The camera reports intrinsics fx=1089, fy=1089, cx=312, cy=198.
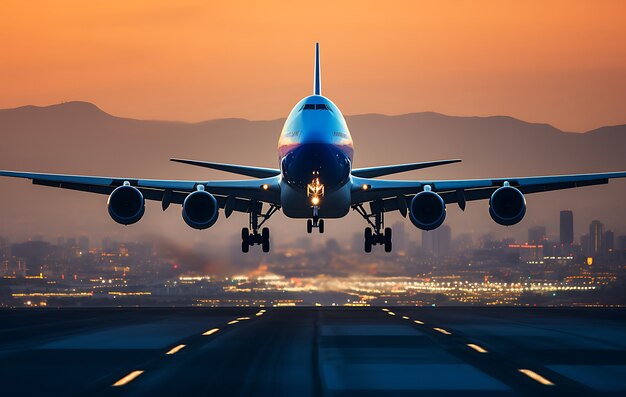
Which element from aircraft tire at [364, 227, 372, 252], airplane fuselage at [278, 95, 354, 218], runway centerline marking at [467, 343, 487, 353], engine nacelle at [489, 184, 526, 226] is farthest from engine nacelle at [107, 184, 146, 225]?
runway centerline marking at [467, 343, 487, 353]

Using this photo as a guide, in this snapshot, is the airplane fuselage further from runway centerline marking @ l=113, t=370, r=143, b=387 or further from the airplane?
runway centerline marking @ l=113, t=370, r=143, b=387


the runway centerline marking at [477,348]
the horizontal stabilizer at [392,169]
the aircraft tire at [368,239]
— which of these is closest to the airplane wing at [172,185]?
the horizontal stabilizer at [392,169]

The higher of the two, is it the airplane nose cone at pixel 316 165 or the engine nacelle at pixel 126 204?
the airplane nose cone at pixel 316 165

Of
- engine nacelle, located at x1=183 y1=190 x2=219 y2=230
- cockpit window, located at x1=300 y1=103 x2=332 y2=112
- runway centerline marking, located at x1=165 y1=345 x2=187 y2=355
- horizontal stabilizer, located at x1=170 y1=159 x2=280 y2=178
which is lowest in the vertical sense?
runway centerline marking, located at x1=165 y1=345 x2=187 y2=355

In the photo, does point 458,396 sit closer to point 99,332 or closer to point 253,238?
point 99,332

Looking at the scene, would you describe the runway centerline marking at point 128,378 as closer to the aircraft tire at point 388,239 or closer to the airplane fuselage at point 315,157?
the airplane fuselage at point 315,157
